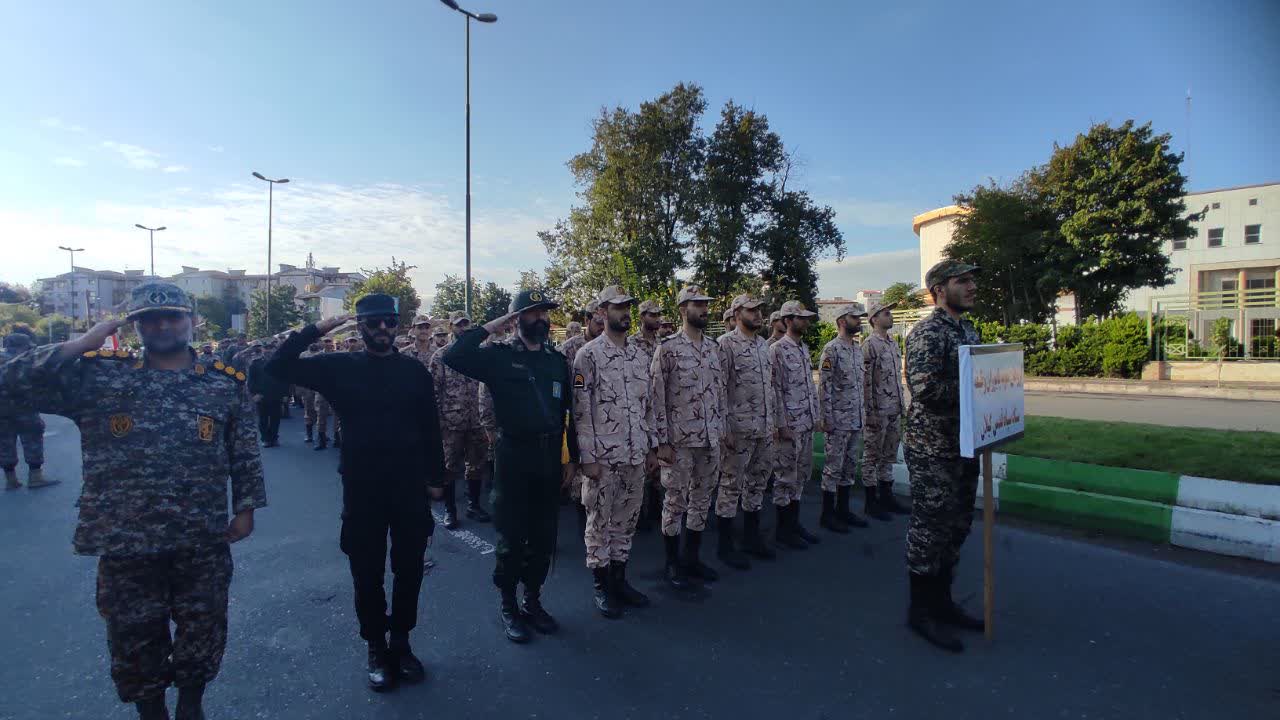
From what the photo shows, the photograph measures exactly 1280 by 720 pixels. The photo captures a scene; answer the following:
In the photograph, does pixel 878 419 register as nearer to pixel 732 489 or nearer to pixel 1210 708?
pixel 732 489

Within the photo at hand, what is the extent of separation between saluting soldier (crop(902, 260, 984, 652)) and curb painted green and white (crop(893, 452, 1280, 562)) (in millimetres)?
2466

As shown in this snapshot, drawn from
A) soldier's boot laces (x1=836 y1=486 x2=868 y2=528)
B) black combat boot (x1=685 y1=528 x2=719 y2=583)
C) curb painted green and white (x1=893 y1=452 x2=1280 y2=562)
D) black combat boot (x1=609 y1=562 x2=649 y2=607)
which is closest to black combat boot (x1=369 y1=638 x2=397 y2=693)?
black combat boot (x1=609 y1=562 x2=649 y2=607)

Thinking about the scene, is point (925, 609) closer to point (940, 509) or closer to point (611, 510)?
point (940, 509)

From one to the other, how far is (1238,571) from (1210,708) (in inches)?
88.2

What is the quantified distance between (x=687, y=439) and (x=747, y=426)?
731 millimetres

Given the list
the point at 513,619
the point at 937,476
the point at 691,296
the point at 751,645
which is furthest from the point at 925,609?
the point at 691,296

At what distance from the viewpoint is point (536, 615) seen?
4.00 metres

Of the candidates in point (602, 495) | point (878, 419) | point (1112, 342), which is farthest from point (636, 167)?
point (602, 495)

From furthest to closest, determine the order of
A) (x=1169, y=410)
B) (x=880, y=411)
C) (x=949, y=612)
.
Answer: (x=1169, y=410)
(x=880, y=411)
(x=949, y=612)

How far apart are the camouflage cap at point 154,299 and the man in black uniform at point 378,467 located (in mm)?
623

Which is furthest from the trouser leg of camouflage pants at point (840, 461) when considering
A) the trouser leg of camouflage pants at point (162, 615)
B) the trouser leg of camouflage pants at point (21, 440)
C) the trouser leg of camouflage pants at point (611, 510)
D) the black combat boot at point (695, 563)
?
the trouser leg of camouflage pants at point (21, 440)

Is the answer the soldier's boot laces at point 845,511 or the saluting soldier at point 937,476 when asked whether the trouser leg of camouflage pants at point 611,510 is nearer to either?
the saluting soldier at point 937,476

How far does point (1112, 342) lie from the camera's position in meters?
19.6

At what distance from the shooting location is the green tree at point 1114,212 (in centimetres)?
2319
